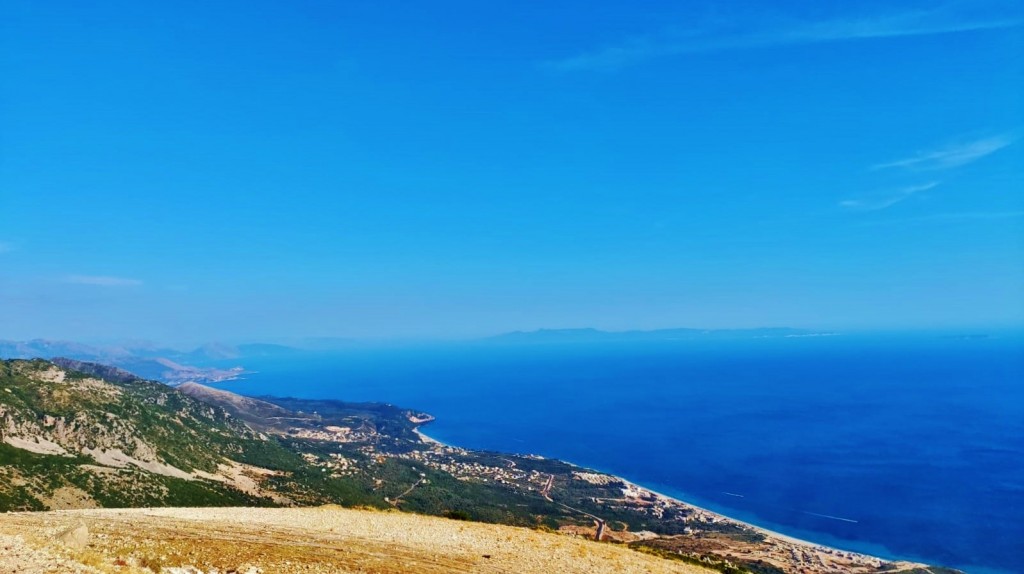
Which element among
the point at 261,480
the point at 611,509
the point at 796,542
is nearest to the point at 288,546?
the point at 261,480

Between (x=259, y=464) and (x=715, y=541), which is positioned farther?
(x=259, y=464)

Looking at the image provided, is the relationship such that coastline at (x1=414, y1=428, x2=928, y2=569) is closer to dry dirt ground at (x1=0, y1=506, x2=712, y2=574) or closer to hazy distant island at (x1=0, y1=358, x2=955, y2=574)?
hazy distant island at (x1=0, y1=358, x2=955, y2=574)

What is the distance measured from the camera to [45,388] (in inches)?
3329

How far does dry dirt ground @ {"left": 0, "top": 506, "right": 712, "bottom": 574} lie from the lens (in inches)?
616

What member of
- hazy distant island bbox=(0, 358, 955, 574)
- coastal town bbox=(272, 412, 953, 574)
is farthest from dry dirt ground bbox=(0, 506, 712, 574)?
coastal town bbox=(272, 412, 953, 574)

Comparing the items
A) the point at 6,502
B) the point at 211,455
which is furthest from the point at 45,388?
the point at 6,502

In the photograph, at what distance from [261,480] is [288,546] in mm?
76136

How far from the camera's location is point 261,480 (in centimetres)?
8556

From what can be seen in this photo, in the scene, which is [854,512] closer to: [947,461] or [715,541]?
[715,541]

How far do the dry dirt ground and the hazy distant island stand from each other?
414 inches

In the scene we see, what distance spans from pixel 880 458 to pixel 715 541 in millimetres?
95213

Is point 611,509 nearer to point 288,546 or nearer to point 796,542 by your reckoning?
point 796,542

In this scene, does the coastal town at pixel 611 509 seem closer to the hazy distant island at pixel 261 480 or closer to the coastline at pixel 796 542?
the coastline at pixel 796 542

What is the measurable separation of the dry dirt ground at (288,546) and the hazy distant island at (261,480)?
10.5 m
